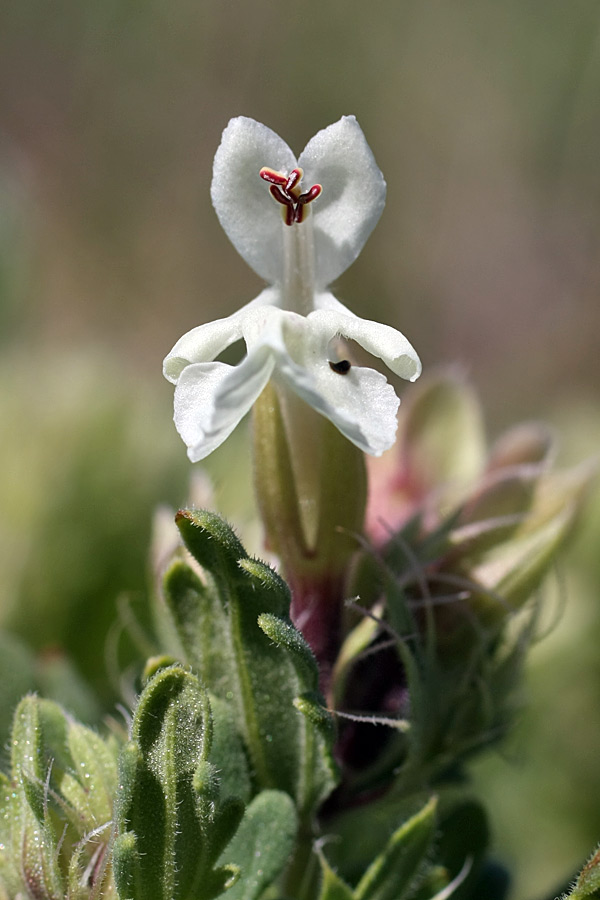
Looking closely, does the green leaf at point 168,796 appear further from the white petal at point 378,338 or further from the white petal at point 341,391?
the white petal at point 378,338

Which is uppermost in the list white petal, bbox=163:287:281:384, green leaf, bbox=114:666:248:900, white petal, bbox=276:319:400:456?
white petal, bbox=163:287:281:384

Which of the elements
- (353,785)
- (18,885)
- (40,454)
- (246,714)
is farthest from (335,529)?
(40,454)

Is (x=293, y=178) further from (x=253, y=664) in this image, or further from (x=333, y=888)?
(x=333, y=888)

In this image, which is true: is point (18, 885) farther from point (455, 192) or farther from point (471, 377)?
point (455, 192)

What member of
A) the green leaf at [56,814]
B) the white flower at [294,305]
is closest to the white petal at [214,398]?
the white flower at [294,305]

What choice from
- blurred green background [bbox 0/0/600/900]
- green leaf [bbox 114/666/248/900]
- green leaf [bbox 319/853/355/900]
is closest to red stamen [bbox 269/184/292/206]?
green leaf [bbox 114/666/248/900]

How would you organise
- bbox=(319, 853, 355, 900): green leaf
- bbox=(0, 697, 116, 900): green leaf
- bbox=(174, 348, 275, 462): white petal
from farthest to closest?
bbox=(319, 853, 355, 900): green leaf, bbox=(0, 697, 116, 900): green leaf, bbox=(174, 348, 275, 462): white petal

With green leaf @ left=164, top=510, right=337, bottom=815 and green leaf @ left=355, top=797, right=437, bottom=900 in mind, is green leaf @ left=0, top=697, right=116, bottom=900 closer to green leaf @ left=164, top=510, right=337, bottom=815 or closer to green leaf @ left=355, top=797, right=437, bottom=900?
green leaf @ left=164, top=510, right=337, bottom=815
